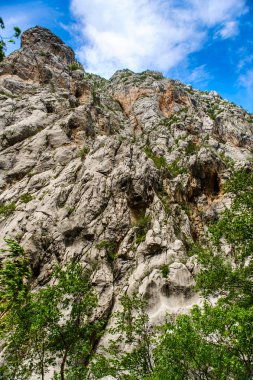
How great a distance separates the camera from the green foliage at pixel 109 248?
38.8m

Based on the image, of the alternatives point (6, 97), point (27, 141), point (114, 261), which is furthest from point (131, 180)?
point (6, 97)

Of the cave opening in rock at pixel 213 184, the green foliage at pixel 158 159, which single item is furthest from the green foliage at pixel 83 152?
the cave opening in rock at pixel 213 184

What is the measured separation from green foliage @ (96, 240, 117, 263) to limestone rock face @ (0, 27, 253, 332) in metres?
0.15

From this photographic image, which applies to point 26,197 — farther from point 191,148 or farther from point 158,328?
point 191,148

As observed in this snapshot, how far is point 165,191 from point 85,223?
1561 cm

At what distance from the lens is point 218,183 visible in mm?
54562

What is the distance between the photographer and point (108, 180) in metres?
46.9

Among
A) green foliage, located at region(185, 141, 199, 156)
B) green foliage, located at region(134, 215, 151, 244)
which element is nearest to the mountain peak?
green foliage, located at region(185, 141, 199, 156)

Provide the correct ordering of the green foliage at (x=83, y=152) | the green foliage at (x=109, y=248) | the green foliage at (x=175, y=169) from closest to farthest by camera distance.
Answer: the green foliage at (x=109, y=248) < the green foliage at (x=83, y=152) < the green foliage at (x=175, y=169)

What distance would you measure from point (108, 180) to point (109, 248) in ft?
39.6

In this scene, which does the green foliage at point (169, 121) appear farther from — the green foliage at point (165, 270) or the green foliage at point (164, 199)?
the green foliage at point (165, 270)

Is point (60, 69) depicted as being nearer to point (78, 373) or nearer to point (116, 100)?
point (116, 100)

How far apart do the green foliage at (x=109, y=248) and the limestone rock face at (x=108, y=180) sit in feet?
0.48

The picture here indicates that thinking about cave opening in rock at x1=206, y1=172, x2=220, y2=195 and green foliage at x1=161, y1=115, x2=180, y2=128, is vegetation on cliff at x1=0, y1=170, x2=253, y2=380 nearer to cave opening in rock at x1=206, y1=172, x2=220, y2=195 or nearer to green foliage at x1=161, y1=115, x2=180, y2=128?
cave opening in rock at x1=206, y1=172, x2=220, y2=195
